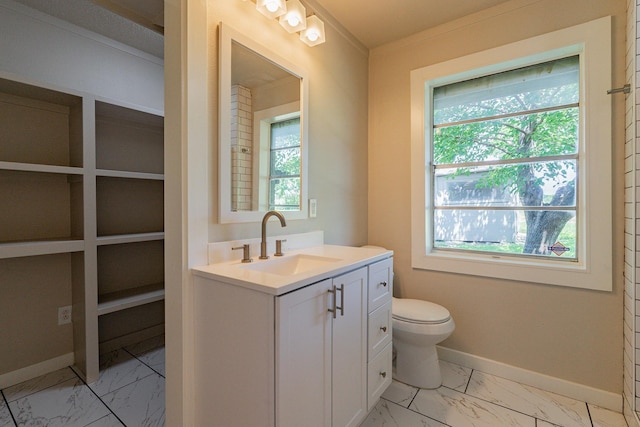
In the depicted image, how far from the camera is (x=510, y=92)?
6.57 feet

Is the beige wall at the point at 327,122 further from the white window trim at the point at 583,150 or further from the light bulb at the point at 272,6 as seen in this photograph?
the white window trim at the point at 583,150

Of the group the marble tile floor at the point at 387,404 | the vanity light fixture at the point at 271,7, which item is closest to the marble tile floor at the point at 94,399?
the marble tile floor at the point at 387,404

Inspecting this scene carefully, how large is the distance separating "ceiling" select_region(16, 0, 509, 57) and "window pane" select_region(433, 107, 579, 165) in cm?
78

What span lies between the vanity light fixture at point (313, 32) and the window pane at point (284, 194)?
2.77 ft

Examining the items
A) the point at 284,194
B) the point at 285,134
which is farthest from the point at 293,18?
the point at 284,194

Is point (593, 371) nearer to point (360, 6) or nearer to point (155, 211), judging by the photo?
point (360, 6)

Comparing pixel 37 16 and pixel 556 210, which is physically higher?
pixel 37 16

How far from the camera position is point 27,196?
1.85 m

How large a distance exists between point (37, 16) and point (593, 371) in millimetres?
4146

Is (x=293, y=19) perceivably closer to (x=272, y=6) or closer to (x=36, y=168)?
(x=272, y=6)

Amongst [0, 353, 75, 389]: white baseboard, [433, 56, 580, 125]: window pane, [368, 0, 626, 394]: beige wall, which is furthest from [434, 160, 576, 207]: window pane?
[0, 353, 75, 389]: white baseboard

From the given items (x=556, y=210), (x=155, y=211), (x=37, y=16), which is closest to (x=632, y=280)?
(x=556, y=210)

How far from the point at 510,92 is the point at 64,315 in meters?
3.51

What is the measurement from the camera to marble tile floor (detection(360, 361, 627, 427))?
59.7 inches
